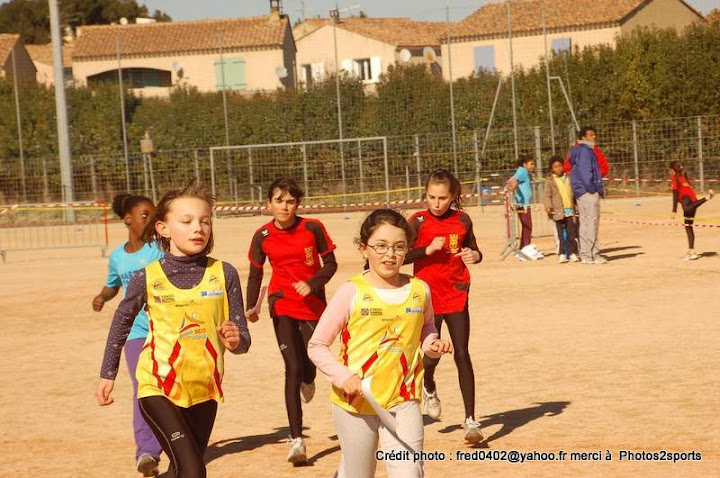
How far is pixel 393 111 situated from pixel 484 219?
43.9 ft

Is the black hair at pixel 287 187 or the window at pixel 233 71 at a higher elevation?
the window at pixel 233 71

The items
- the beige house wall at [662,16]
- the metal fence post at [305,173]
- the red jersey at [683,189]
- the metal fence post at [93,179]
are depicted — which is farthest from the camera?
the beige house wall at [662,16]

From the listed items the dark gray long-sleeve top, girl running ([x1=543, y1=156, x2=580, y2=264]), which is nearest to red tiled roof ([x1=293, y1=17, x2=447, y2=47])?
girl running ([x1=543, y1=156, x2=580, y2=264])

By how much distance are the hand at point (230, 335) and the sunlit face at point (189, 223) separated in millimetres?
402

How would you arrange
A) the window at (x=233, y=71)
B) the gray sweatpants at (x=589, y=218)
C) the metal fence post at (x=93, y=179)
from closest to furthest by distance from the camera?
the gray sweatpants at (x=589, y=218) < the metal fence post at (x=93, y=179) < the window at (x=233, y=71)

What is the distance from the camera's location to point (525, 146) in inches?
1590

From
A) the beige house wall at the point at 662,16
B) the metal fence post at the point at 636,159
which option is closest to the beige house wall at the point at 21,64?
the beige house wall at the point at 662,16

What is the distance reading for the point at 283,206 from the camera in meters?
8.59

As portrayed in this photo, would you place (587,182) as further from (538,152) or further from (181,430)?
(538,152)

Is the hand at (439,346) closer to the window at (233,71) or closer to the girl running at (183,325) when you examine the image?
the girl running at (183,325)

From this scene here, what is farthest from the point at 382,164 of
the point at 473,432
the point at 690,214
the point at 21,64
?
the point at 21,64

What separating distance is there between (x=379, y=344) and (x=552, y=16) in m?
57.2

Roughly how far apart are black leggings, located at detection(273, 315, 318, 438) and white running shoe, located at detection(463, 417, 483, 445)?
3.56 ft

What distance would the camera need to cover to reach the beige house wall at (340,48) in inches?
2719
